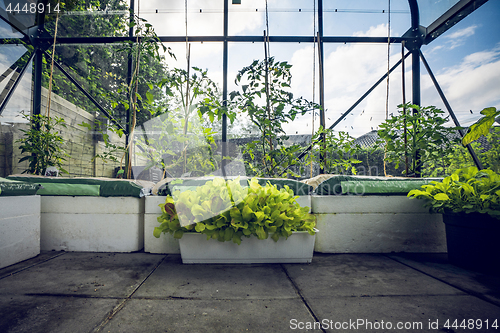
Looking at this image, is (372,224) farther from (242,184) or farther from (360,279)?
(242,184)

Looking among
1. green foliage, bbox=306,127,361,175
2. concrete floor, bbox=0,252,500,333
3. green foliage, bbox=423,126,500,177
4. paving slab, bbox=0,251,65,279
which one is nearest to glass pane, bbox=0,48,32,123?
paving slab, bbox=0,251,65,279

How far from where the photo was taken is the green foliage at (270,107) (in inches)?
75.4

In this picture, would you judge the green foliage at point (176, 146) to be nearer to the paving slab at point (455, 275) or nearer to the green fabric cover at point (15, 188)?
the green fabric cover at point (15, 188)

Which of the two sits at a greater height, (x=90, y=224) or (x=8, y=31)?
(x=8, y=31)

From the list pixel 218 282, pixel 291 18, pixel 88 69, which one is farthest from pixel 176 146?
pixel 88 69

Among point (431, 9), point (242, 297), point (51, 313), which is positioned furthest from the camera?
point (431, 9)

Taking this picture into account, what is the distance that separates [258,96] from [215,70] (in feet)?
2.49

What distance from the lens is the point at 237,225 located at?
1.18 meters

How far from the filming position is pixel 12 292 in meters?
0.93

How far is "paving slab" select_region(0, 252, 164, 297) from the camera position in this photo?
964 mm

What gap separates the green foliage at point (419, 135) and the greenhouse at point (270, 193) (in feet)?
0.05

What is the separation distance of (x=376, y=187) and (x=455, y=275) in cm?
61

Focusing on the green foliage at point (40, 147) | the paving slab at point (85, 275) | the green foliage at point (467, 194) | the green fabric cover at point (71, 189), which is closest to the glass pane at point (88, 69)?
the green foliage at point (40, 147)

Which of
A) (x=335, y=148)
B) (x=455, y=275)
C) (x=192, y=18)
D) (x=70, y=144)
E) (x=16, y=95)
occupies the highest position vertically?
(x=192, y=18)
